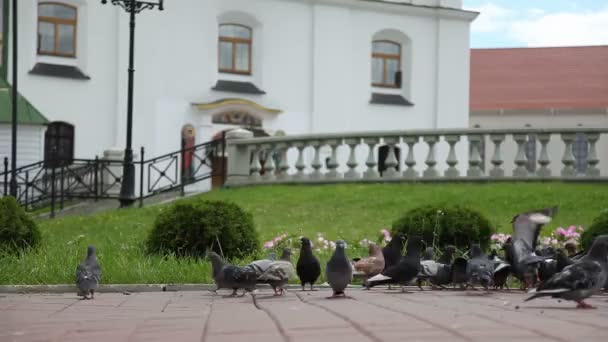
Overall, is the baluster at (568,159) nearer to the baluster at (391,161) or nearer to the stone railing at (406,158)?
the stone railing at (406,158)

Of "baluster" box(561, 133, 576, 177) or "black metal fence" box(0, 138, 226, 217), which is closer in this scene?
"baluster" box(561, 133, 576, 177)

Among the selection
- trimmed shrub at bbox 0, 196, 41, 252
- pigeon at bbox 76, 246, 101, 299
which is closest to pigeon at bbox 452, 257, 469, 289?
pigeon at bbox 76, 246, 101, 299

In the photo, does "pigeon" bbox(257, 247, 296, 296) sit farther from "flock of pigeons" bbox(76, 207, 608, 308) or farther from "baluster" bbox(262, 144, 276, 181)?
"baluster" bbox(262, 144, 276, 181)

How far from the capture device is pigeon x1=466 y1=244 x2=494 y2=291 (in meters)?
9.51

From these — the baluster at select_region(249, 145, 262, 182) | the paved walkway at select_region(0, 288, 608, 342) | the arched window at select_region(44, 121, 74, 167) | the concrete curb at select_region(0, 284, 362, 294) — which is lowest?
the concrete curb at select_region(0, 284, 362, 294)

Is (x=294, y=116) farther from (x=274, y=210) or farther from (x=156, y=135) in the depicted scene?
(x=274, y=210)

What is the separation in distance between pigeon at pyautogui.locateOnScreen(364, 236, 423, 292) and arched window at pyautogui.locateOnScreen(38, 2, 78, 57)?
94.5 feet

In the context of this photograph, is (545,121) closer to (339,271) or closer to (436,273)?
(436,273)

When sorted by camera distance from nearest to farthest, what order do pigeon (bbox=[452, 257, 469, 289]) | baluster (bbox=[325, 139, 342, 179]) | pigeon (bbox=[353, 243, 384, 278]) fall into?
pigeon (bbox=[452, 257, 469, 289]), pigeon (bbox=[353, 243, 384, 278]), baluster (bbox=[325, 139, 342, 179])

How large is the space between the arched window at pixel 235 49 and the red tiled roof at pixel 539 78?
16973mm

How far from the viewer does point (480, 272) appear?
377 inches

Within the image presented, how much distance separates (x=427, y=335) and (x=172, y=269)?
5.76m

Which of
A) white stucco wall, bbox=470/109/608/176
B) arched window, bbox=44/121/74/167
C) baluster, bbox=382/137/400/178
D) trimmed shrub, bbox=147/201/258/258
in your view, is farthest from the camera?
white stucco wall, bbox=470/109/608/176

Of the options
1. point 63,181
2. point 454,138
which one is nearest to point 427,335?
point 454,138
